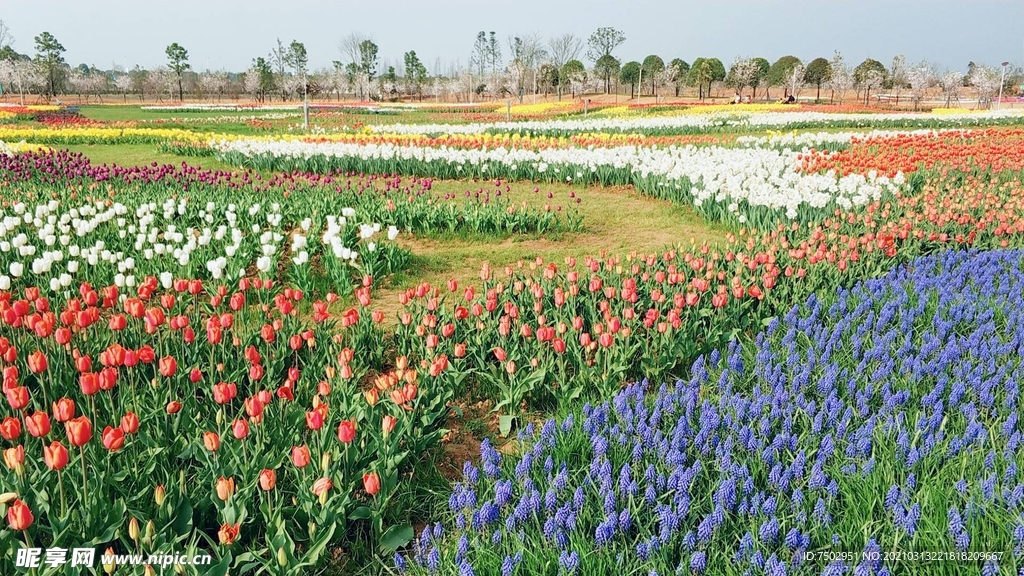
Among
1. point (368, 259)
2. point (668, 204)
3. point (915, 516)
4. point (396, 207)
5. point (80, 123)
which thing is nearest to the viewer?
point (915, 516)

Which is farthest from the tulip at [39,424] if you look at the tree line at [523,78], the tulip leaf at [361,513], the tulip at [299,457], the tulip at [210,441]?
the tree line at [523,78]

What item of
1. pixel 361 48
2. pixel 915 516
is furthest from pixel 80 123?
pixel 361 48

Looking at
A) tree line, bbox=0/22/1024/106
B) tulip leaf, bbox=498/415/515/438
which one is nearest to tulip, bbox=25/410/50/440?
tulip leaf, bbox=498/415/515/438

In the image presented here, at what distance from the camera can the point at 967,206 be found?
8430 mm

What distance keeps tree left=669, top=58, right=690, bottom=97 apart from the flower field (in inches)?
2551

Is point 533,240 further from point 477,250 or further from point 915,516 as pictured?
point 915,516

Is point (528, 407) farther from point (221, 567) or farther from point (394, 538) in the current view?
point (221, 567)

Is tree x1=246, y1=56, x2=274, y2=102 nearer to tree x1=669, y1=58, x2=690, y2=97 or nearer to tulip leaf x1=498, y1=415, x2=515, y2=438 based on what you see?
tree x1=669, y1=58, x2=690, y2=97

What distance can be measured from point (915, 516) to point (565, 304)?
9.57ft

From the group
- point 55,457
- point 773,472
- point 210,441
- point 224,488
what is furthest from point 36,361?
point 773,472

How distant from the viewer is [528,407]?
414 cm

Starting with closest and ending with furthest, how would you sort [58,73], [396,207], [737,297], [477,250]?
[737,297], [477,250], [396,207], [58,73]

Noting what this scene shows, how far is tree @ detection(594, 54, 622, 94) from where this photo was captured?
253 feet

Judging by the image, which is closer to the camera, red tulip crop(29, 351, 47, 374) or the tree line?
red tulip crop(29, 351, 47, 374)
